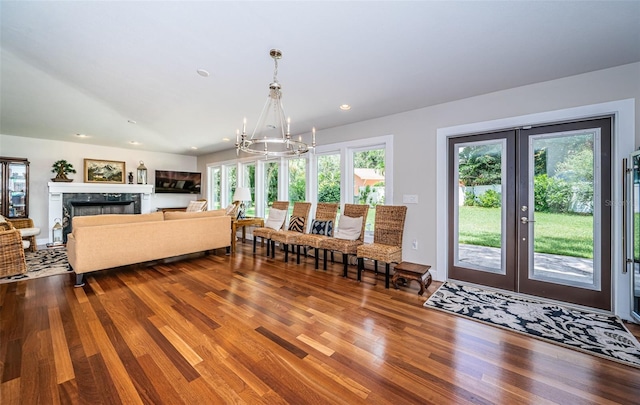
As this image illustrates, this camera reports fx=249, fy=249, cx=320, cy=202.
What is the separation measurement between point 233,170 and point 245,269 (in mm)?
4146

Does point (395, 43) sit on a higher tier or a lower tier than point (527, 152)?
higher

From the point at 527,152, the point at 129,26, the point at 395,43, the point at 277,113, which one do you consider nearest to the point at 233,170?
the point at 277,113

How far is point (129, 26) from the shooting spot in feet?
6.63

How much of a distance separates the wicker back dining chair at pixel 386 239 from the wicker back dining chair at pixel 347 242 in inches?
8.1

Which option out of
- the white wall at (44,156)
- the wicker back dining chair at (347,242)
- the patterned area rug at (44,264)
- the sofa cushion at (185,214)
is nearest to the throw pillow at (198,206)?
the white wall at (44,156)

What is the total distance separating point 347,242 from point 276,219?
1.91m

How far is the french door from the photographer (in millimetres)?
2672

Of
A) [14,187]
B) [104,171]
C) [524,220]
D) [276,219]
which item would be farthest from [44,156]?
[524,220]

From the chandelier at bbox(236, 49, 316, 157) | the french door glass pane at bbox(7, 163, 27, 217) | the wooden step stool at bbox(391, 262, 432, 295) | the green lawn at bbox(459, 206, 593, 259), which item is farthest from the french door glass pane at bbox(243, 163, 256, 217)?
the green lawn at bbox(459, 206, 593, 259)

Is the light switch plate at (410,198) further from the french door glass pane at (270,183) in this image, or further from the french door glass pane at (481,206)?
the french door glass pane at (270,183)

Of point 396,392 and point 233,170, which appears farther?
point 233,170

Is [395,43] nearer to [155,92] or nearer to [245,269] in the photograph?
[155,92]

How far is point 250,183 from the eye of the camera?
674 cm

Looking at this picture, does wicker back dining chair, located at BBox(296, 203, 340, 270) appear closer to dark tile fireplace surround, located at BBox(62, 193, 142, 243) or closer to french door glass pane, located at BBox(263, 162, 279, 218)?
french door glass pane, located at BBox(263, 162, 279, 218)
